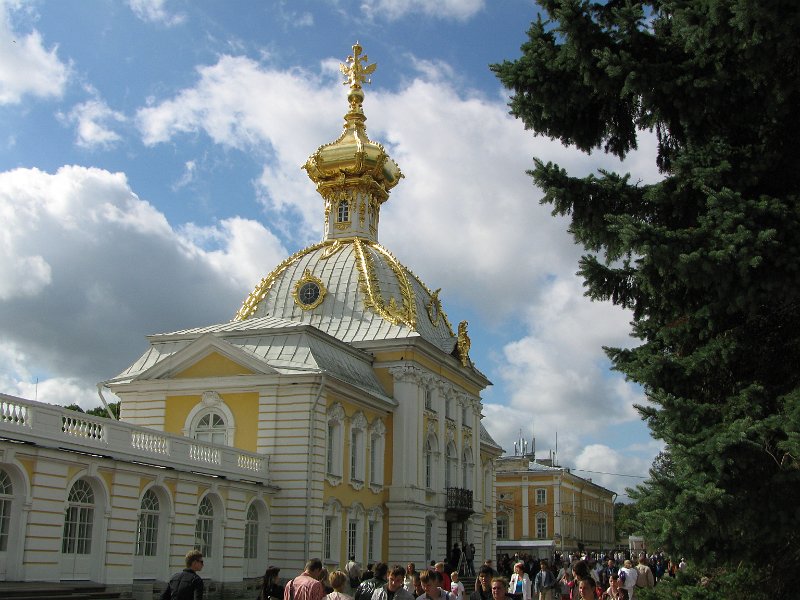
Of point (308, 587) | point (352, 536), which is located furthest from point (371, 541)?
point (308, 587)

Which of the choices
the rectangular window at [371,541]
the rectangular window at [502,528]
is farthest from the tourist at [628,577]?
the rectangular window at [502,528]

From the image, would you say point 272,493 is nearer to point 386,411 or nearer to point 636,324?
point 386,411

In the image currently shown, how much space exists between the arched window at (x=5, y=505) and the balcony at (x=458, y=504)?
2141 centimetres

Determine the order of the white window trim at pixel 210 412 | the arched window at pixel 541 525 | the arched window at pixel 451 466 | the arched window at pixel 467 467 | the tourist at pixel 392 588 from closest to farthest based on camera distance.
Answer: the tourist at pixel 392 588
the white window trim at pixel 210 412
the arched window at pixel 451 466
the arched window at pixel 467 467
the arched window at pixel 541 525

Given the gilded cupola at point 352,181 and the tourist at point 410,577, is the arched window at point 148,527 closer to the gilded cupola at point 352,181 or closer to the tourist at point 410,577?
the tourist at point 410,577

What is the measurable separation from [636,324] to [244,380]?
750 inches

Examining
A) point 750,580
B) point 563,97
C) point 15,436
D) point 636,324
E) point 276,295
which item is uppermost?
point 276,295

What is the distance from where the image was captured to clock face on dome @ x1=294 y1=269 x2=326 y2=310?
3888 cm

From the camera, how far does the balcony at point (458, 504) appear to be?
126ft

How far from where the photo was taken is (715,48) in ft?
39.1

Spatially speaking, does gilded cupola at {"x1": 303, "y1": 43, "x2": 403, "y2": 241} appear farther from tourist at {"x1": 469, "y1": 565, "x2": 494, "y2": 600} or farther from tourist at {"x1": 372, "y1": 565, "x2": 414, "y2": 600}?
tourist at {"x1": 372, "y1": 565, "x2": 414, "y2": 600}

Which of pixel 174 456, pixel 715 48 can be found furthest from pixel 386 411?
pixel 715 48

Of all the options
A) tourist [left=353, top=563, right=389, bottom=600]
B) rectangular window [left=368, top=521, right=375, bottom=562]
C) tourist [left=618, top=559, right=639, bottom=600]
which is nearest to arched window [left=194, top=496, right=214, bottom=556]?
rectangular window [left=368, top=521, right=375, bottom=562]

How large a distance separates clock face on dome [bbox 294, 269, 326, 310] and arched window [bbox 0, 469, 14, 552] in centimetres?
2031
